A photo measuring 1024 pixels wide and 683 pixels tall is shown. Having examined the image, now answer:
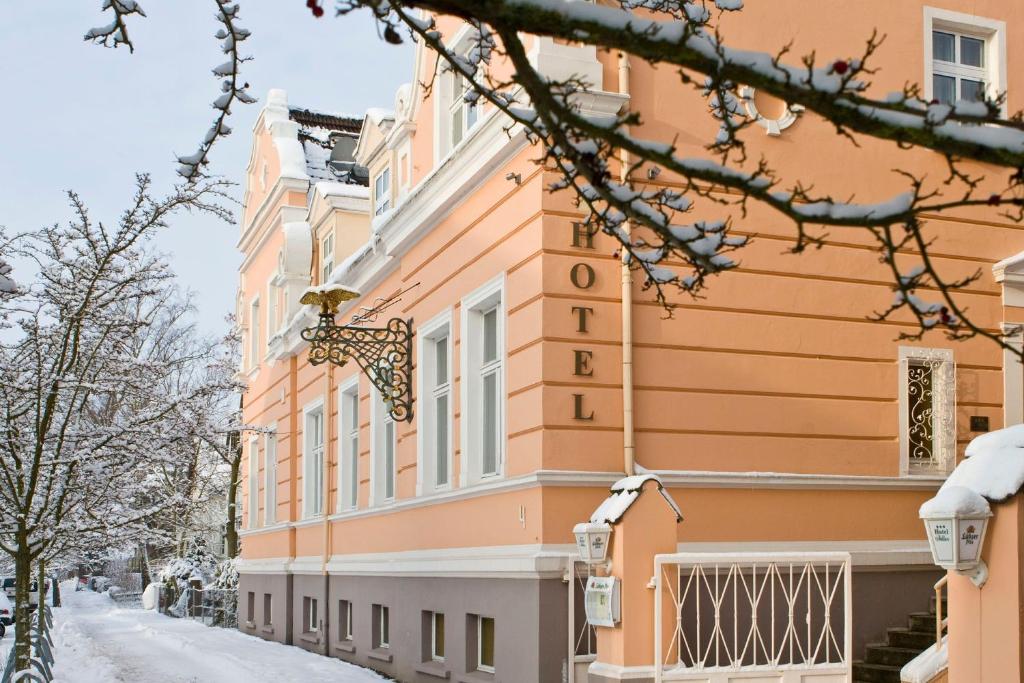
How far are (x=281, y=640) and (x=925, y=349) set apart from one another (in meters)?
13.3

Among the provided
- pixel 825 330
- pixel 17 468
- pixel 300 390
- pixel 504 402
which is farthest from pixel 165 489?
pixel 825 330

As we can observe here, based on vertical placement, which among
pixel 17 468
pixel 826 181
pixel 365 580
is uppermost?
pixel 826 181

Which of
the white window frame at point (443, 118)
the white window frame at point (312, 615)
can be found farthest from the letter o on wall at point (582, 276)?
the white window frame at point (312, 615)

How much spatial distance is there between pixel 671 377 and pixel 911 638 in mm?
2953

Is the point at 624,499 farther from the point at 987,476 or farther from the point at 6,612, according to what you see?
the point at 6,612

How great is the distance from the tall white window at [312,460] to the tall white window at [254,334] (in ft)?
18.4

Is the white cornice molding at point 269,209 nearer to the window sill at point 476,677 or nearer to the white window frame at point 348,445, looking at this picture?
the white window frame at point 348,445

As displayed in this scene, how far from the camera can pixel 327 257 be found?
21.5 meters

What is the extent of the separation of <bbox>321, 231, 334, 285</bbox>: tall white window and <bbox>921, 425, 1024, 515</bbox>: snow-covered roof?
13.9 m

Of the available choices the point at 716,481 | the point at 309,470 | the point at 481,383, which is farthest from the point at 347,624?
the point at 716,481

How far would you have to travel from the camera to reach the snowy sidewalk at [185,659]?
1675 centimetres

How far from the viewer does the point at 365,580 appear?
17.1 m

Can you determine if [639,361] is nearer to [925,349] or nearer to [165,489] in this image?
[925,349]

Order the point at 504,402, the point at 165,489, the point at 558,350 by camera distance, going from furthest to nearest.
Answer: the point at 165,489, the point at 504,402, the point at 558,350
